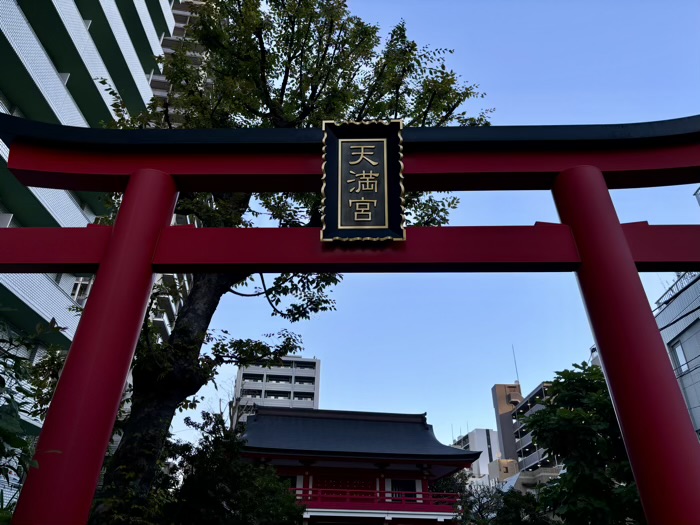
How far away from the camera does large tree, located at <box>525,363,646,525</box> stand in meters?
8.79

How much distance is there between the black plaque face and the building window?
1273cm

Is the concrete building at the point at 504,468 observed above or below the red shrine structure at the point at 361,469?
above

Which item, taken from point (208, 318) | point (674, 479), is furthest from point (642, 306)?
point (208, 318)

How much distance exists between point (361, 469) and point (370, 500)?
1.18 m

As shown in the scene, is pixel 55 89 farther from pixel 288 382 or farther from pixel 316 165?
pixel 288 382

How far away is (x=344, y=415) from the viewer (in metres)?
24.4

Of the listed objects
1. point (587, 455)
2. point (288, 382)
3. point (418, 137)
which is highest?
point (288, 382)

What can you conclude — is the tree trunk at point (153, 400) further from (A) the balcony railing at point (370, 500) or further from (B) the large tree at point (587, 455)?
(A) the balcony railing at point (370, 500)

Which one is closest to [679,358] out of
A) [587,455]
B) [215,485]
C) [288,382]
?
[587,455]

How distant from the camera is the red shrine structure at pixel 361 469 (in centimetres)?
1856

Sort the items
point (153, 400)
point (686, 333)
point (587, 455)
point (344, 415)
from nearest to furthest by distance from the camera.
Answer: point (153, 400) < point (587, 455) < point (686, 333) < point (344, 415)

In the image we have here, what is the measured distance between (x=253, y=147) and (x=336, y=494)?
1731cm

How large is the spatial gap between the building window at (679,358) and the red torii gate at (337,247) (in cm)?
1073

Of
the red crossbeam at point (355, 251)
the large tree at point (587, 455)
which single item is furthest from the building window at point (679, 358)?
the red crossbeam at point (355, 251)
